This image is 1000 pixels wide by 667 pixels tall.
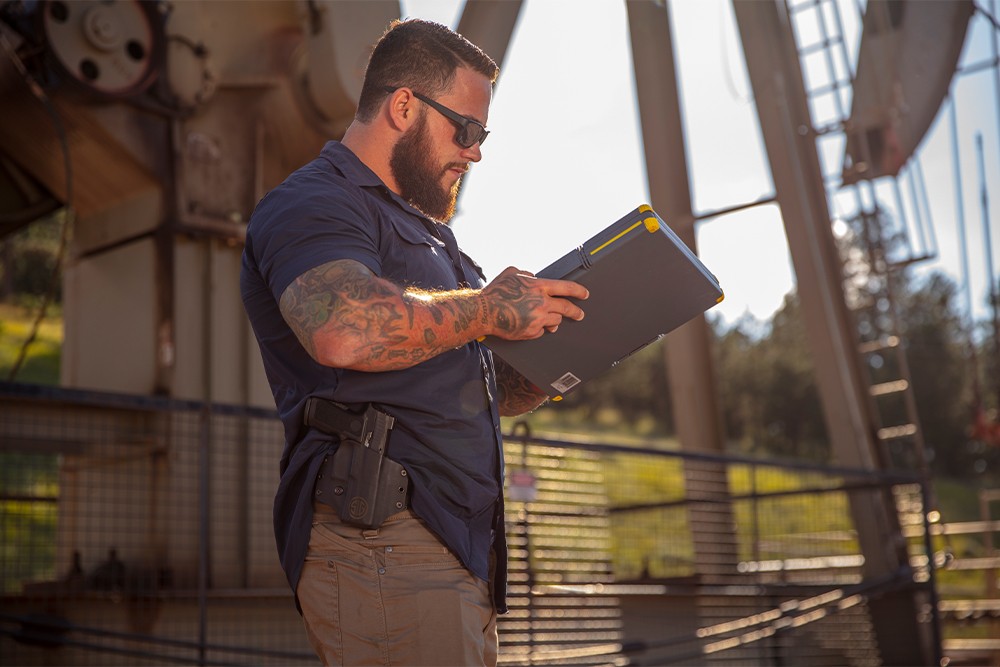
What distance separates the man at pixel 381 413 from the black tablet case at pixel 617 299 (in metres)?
0.07

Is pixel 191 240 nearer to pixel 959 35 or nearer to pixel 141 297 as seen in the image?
pixel 141 297

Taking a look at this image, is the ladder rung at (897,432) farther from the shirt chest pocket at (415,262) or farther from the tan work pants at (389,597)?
the tan work pants at (389,597)

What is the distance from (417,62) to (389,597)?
1.29 m

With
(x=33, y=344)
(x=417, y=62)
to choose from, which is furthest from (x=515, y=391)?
(x=33, y=344)

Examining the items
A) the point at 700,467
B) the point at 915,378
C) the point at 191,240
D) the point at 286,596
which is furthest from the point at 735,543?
the point at 915,378

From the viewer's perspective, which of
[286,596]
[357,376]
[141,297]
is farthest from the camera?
[141,297]

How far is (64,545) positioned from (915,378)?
1256 inches

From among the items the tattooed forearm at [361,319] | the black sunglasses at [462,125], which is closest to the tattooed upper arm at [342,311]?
the tattooed forearm at [361,319]

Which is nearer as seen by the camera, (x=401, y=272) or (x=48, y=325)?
(x=401, y=272)

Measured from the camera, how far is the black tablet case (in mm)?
2291

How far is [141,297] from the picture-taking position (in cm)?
602

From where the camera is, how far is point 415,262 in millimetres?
2408

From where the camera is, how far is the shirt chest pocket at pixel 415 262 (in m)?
2.37

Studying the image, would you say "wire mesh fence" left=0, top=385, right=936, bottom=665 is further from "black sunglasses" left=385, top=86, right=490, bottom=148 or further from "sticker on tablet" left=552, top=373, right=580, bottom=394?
"sticker on tablet" left=552, top=373, right=580, bottom=394
